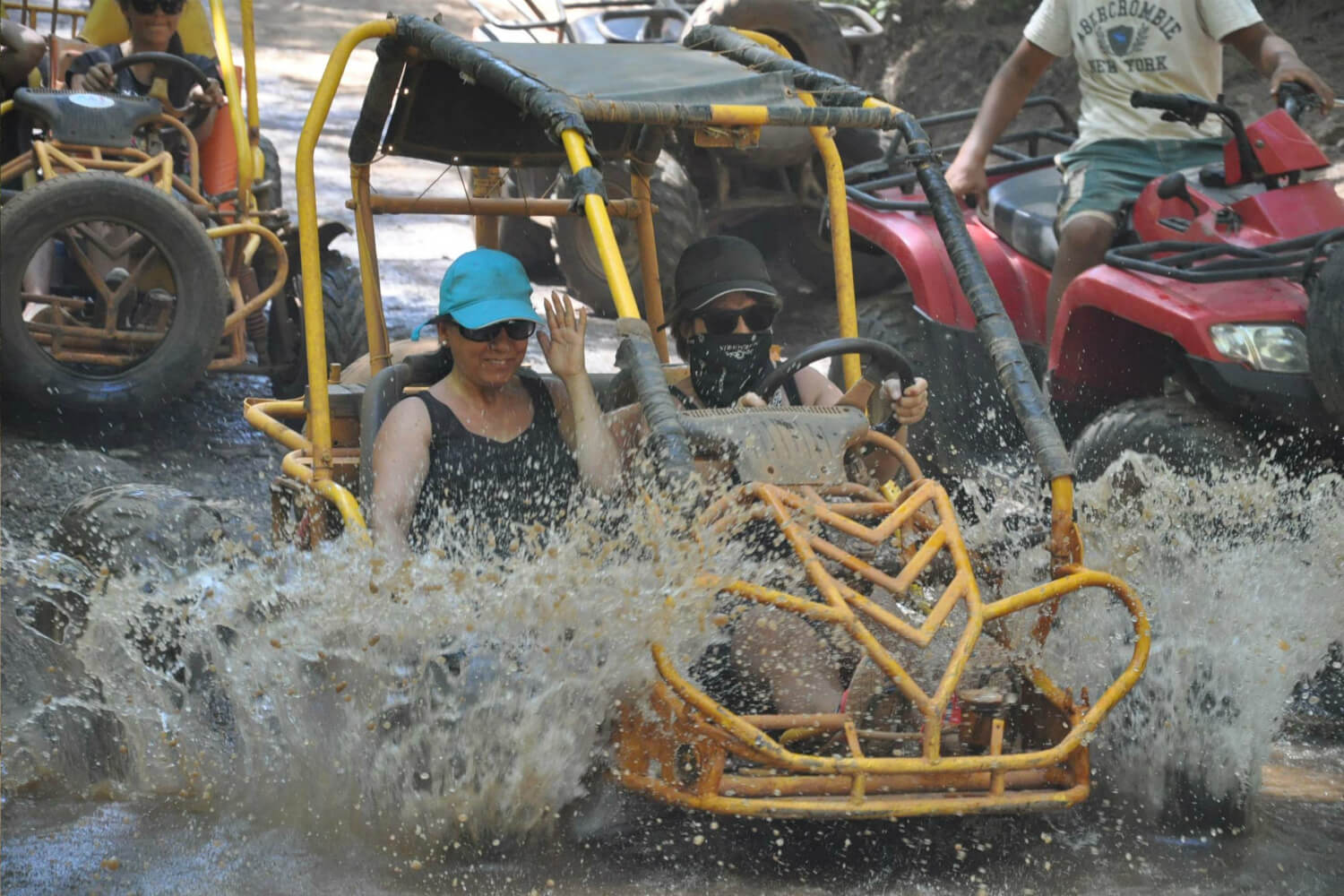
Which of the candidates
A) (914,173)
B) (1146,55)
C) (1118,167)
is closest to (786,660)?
(1118,167)

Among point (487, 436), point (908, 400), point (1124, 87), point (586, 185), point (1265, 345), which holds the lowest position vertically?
point (487, 436)

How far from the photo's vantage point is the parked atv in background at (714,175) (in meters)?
8.55

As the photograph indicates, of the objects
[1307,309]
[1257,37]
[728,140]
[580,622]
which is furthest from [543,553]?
[1257,37]

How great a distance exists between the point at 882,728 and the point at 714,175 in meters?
6.37

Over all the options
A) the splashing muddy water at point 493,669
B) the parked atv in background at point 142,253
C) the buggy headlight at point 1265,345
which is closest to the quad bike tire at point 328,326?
the parked atv in background at point 142,253

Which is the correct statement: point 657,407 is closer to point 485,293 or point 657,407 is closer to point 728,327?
point 485,293

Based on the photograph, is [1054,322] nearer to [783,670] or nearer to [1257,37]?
[1257,37]

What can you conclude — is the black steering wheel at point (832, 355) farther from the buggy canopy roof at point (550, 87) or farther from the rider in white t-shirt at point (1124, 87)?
the rider in white t-shirt at point (1124, 87)

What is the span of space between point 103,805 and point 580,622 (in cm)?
138

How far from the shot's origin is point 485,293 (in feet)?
12.8

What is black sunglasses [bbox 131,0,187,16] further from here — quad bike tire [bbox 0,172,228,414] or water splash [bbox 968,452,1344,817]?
water splash [bbox 968,452,1344,817]

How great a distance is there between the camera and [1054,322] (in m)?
5.50

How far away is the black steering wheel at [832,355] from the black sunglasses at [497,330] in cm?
61

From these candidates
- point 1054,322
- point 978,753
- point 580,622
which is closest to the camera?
point 580,622
